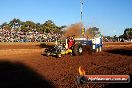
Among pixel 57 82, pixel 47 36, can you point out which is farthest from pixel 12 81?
pixel 47 36

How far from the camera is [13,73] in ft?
36.7

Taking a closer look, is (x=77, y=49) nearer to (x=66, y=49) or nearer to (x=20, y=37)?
(x=66, y=49)

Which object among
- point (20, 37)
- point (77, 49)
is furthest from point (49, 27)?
point (77, 49)

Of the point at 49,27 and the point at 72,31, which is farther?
the point at 49,27

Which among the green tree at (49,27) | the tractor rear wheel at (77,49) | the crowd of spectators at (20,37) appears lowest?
the tractor rear wheel at (77,49)

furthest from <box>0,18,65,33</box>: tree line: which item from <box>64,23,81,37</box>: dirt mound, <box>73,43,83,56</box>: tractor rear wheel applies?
<box>73,43,83,56</box>: tractor rear wheel

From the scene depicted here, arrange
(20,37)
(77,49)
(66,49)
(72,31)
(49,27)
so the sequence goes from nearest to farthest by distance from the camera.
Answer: (66,49) → (77,49) → (72,31) → (20,37) → (49,27)

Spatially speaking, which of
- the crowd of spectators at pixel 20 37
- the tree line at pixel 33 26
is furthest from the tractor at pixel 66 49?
the tree line at pixel 33 26

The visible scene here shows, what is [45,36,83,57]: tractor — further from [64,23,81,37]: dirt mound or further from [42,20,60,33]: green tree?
[42,20,60,33]: green tree

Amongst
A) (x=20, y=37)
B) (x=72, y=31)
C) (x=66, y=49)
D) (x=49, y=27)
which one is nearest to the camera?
(x=66, y=49)

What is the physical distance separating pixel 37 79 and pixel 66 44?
28.0 feet

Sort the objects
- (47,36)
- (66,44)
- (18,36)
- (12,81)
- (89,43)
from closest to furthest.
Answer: (12,81) → (66,44) → (89,43) → (18,36) → (47,36)

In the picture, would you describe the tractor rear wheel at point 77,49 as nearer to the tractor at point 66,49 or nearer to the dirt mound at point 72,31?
the tractor at point 66,49

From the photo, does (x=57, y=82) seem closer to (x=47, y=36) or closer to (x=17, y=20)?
(x=47, y=36)
